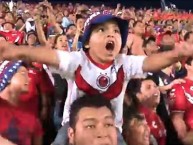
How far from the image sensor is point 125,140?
10.8 feet

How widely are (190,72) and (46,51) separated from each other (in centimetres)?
173

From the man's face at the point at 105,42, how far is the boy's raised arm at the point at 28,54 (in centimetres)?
24

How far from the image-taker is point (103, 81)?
10.2ft

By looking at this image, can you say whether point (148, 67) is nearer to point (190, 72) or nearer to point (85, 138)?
point (85, 138)

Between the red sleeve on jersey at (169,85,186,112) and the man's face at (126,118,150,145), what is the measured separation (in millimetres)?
864

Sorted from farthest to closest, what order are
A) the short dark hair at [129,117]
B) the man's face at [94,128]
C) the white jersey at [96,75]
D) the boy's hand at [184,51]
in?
the short dark hair at [129,117] → the white jersey at [96,75] → the boy's hand at [184,51] → the man's face at [94,128]

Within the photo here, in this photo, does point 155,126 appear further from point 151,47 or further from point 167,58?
point 151,47

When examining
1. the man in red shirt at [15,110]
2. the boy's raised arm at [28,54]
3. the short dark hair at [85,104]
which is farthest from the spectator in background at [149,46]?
the short dark hair at [85,104]

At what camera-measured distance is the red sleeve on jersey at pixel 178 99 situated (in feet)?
13.4

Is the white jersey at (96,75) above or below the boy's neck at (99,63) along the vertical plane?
below

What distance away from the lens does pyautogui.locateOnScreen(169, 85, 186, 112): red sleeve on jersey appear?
13.4 feet

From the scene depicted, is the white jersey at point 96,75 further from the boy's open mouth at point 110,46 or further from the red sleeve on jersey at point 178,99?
the red sleeve on jersey at point 178,99

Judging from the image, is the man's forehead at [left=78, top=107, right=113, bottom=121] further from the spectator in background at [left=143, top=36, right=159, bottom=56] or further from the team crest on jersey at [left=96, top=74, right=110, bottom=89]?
the spectator in background at [left=143, top=36, right=159, bottom=56]

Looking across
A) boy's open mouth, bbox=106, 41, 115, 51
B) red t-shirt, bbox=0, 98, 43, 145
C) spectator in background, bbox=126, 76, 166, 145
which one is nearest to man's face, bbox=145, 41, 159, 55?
spectator in background, bbox=126, 76, 166, 145
